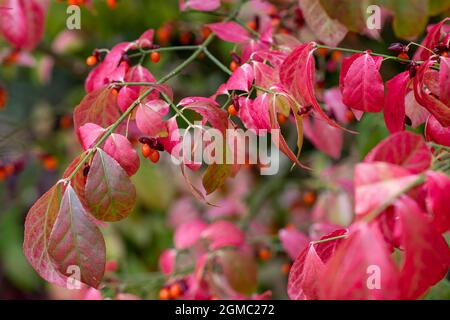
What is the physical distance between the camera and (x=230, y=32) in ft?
3.66

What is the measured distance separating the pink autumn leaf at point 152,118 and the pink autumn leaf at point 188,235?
68 centimetres

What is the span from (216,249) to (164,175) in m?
0.89

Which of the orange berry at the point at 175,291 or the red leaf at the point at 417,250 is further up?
the red leaf at the point at 417,250

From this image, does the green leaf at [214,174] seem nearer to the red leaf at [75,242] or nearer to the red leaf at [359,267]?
the red leaf at [75,242]

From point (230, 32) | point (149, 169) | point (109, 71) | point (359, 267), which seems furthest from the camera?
point (149, 169)

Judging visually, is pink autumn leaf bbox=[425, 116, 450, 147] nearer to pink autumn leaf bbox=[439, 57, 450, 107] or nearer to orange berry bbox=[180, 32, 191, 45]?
pink autumn leaf bbox=[439, 57, 450, 107]

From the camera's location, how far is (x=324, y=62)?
5.02 ft

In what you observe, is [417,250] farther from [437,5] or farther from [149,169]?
[149,169]

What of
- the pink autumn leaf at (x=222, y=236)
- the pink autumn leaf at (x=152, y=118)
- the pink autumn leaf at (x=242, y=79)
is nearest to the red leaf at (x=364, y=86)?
the pink autumn leaf at (x=242, y=79)

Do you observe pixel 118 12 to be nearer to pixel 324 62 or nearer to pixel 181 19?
pixel 181 19

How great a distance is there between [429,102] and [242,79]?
0.83 feet


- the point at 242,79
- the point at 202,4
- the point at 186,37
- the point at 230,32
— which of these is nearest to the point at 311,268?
the point at 242,79

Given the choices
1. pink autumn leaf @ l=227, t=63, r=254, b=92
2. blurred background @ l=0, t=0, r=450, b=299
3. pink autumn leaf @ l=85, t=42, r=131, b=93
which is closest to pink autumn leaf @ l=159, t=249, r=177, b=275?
blurred background @ l=0, t=0, r=450, b=299

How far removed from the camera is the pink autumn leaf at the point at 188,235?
1.48 meters
